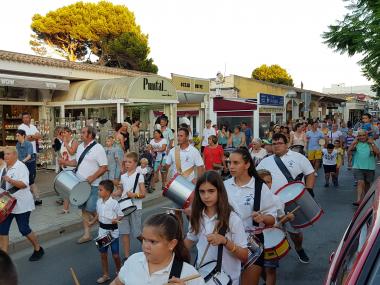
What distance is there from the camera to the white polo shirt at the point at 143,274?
206 cm

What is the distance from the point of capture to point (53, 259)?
5449 mm

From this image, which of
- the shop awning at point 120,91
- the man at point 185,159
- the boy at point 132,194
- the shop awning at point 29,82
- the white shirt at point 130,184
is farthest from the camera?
the shop awning at point 120,91

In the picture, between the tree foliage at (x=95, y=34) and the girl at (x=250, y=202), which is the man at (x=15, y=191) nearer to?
the girl at (x=250, y=202)

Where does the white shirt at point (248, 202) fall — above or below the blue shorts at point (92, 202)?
→ above

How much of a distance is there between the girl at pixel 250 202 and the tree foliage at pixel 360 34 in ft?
22.1

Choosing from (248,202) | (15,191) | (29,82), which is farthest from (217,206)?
(29,82)

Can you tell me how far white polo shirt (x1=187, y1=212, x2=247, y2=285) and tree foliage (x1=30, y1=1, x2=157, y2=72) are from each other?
3288 cm

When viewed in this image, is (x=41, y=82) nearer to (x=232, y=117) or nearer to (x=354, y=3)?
(x=354, y=3)

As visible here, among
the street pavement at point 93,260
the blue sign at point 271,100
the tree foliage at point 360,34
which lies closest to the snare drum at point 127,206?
the street pavement at point 93,260

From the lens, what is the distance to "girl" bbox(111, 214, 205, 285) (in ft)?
6.75

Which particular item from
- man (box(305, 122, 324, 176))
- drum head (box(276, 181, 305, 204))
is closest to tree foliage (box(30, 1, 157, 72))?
man (box(305, 122, 324, 176))

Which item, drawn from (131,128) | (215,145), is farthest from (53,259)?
(131,128)

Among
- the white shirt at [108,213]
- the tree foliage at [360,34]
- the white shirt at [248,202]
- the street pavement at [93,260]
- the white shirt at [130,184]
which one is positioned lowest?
the street pavement at [93,260]

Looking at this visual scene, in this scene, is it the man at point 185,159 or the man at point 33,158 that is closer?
the man at point 185,159
